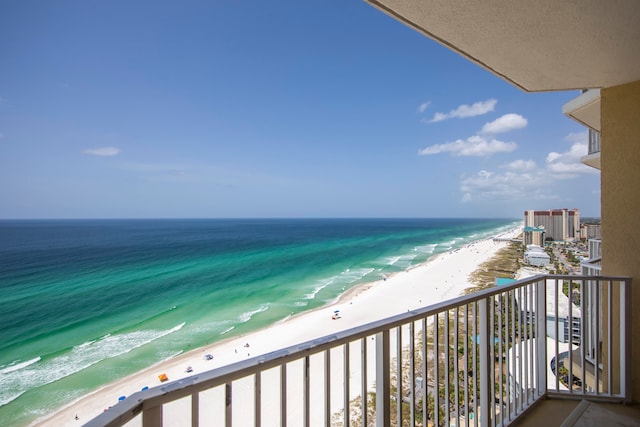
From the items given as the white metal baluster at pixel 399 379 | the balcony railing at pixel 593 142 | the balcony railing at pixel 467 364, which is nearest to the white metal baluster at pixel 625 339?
the balcony railing at pixel 467 364

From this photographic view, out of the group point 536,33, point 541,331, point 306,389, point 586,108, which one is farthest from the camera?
point 586,108

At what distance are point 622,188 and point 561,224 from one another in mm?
53959

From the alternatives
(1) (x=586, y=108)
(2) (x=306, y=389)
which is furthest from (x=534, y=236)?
(2) (x=306, y=389)

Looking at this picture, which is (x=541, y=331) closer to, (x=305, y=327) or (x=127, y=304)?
(x=305, y=327)

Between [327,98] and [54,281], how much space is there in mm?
29953

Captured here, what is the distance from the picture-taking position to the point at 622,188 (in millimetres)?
2592

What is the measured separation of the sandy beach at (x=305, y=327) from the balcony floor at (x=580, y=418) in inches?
283


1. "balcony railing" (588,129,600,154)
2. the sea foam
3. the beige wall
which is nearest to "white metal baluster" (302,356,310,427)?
the beige wall

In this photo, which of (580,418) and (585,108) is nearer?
(580,418)

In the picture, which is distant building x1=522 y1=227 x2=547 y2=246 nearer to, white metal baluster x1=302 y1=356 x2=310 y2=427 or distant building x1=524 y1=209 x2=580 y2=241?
distant building x1=524 y1=209 x2=580 y2=241

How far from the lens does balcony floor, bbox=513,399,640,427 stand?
2.16 m

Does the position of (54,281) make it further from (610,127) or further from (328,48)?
(610,127)

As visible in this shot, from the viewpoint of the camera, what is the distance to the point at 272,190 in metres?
67.8

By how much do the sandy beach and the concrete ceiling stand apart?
840 centimetres
